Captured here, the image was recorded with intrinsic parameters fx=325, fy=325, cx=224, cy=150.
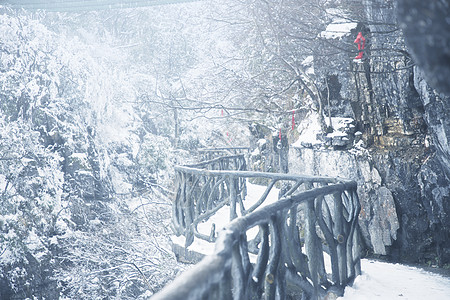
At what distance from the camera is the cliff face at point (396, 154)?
5348mm

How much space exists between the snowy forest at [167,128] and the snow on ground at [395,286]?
6.64 ft

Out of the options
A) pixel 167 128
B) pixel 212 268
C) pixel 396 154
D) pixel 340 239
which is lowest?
pixel 340 239

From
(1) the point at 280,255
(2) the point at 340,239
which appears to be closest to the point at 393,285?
(2) the point at 340,239

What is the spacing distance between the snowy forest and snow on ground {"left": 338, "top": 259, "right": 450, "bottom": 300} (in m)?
2.02

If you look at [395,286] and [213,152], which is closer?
[395,286]

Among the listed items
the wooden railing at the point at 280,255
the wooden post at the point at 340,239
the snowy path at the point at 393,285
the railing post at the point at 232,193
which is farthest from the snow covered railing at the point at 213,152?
the wooden post at the point at 340,239

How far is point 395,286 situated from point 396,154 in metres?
3.13

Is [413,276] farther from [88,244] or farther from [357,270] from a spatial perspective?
[88,244]

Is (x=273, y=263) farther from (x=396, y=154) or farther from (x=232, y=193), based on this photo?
(x=396, y=154)

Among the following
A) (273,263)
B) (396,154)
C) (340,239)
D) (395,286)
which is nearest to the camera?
(273,263)

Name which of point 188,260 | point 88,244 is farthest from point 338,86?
point 88,244

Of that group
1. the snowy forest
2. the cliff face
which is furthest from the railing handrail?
the cliff face

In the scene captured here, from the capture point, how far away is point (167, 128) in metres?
18.9

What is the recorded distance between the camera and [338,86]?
7.22m
